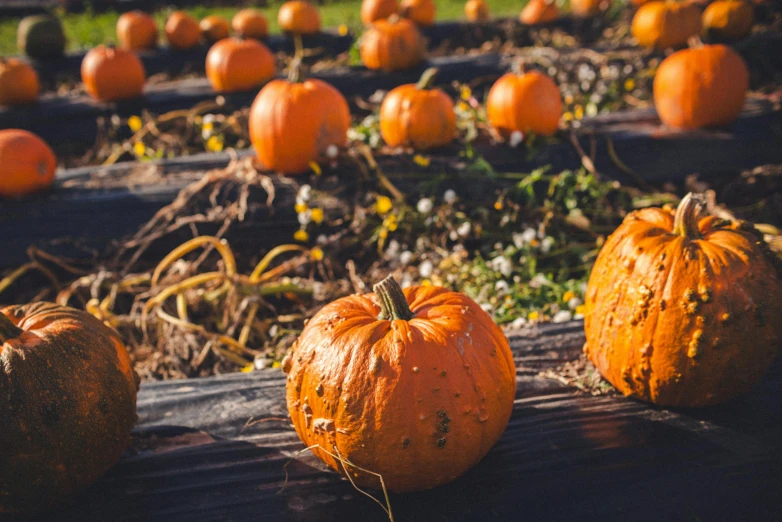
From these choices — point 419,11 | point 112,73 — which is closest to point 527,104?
point 112,73

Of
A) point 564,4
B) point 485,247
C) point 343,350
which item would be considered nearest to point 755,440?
point 343,350

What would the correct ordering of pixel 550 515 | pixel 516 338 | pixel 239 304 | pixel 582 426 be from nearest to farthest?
pixel 550 515 < pixel 582 426 < pixel 516 338 < pixel 239 304

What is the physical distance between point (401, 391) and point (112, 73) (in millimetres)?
6263

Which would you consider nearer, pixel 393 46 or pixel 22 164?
pixel 22 164

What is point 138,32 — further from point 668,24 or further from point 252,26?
point 668,24

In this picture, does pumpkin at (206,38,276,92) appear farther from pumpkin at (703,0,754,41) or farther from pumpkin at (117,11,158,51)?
pumpkin at (703,0,754,41)

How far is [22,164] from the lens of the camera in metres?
4.48

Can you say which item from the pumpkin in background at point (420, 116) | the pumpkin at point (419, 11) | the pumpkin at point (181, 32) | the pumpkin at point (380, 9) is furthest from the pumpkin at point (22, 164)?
the pumpkin at point (419, 11)

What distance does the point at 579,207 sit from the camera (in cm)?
419

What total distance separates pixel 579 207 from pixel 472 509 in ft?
9.03

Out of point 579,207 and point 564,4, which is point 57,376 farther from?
point 564,4

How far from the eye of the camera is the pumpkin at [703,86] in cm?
444

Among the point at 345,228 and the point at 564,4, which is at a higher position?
the point at 564,4

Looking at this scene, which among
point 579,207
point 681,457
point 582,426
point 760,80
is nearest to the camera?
point 681,457
